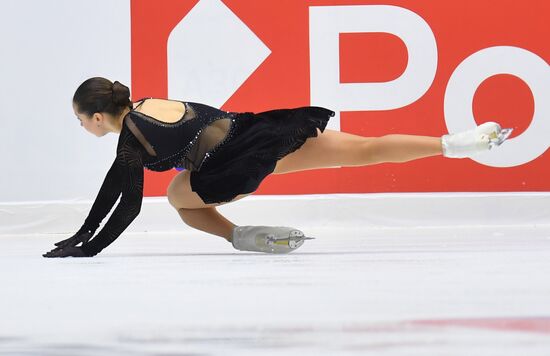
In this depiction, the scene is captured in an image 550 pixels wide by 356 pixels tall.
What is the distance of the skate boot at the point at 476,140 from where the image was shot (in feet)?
8.52

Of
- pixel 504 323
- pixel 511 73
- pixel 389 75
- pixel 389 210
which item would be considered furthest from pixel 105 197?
pixel 511 73

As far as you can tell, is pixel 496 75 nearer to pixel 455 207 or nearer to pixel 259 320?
pixel 455 207

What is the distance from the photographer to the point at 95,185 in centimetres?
480

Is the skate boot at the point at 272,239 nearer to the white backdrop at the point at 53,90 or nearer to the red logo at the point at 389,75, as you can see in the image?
the red logo at the point at 389,75

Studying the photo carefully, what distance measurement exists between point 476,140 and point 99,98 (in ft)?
3.60

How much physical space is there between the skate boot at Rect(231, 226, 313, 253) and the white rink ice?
53 mm

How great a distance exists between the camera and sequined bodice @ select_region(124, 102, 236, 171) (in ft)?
8.70

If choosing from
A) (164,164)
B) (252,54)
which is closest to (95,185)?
(252,54)

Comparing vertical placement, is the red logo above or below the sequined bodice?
above

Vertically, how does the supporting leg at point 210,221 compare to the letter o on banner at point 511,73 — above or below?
below

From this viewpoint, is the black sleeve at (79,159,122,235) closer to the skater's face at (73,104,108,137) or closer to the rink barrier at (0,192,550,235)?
the skater's face at (73,104,108,137)

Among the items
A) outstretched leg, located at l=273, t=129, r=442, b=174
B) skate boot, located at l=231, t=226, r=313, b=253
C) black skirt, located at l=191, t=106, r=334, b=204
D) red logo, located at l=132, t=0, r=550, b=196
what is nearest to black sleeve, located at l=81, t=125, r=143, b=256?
black skirt, located at l=191, t=106, r=334, b=204

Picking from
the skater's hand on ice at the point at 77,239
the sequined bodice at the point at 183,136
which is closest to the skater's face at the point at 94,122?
the sequined bodice at the point at 183,136

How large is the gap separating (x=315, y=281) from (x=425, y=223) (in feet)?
9.65
